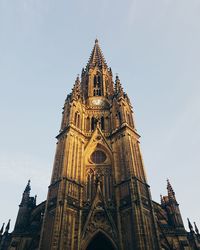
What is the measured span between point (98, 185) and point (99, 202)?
1.85m

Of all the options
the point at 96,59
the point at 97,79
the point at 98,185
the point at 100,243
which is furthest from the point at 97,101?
the point at 100,243

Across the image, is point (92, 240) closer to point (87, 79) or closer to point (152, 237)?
point (152, 237)

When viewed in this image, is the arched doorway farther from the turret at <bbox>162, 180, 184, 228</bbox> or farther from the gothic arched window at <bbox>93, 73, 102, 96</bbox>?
the gothic arched window at <bbox>93, 73, 102, 96</bbox>

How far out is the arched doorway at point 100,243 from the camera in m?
24.3

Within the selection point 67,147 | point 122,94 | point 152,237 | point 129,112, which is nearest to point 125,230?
point 152,237

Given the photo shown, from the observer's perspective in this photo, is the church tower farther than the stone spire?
No

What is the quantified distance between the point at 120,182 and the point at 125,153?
3.50 m

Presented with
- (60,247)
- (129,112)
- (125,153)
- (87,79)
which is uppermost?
(87,79)

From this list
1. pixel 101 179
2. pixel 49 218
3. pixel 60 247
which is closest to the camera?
pixel 60 247

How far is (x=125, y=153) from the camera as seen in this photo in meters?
29.9

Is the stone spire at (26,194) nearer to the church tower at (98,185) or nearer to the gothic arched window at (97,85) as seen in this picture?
the church tower at (98,185)

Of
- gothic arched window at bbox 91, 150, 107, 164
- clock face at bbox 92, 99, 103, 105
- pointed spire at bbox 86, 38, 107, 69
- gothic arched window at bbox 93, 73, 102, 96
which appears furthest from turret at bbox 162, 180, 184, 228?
pointed spire at bbox 86, 38, 107, 69

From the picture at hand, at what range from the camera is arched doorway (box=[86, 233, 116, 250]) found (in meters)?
24.3

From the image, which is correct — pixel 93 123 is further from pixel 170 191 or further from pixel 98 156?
pixel 170 191
